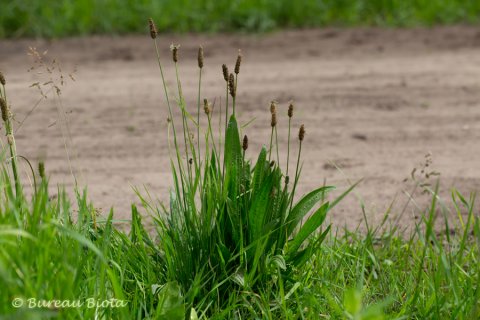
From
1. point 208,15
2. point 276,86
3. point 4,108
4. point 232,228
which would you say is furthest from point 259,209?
point 208,15

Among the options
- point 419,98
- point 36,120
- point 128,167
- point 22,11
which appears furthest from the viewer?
point 22,11

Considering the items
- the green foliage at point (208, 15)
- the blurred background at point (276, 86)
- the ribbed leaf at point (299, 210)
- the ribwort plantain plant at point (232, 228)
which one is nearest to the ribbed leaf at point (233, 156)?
the ribwort plantain plant at point (232, 228)

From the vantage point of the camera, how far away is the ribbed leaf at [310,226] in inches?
127

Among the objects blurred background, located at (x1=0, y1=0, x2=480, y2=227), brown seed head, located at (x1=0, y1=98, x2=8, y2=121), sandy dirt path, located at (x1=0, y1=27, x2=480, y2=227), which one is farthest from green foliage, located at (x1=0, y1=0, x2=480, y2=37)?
brown seed head, located at (x1=0, y1=98, x2=8, y2=121)

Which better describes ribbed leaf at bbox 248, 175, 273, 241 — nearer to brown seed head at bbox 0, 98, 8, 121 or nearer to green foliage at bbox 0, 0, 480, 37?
brown seed head at bbox 0, 98, 8, 121

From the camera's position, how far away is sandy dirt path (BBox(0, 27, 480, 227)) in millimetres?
5023

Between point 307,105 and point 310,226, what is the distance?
3109 mm

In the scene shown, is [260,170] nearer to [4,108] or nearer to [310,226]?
[310,226]

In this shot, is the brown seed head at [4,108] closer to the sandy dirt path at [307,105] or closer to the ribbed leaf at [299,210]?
the ribbed leaf at [299,210]

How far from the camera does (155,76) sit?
7.16m

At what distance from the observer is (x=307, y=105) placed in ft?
20.7

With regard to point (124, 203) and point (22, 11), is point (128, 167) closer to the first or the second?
point (124, 203)

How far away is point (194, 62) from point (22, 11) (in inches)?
76.5

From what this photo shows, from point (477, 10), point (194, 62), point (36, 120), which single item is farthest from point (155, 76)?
point (477, 10)
